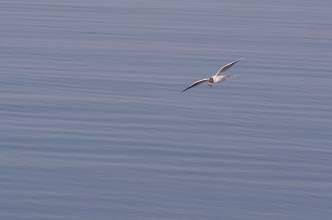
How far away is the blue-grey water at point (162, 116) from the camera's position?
14.2 metres

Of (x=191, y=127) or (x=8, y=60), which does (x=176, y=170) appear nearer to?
(x=191, y=127)

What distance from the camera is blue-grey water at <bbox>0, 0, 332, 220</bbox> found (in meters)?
14.2

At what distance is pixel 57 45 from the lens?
22.0 m

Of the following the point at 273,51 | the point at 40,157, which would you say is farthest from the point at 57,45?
the point at 40,157

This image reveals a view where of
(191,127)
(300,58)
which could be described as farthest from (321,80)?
(191,127)

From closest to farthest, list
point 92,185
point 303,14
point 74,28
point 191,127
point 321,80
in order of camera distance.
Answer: point 92,185
point 191,127
point 321,80
point 74,28
point 303,14

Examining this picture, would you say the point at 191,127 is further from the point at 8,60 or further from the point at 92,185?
the point at 8,60

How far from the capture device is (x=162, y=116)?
57.3 ft

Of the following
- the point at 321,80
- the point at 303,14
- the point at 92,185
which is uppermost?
the point at 303,14

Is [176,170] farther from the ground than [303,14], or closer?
closer

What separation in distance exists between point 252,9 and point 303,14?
119 centimetres

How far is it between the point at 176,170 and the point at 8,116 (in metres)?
2.83

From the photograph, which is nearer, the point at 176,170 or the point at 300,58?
the point at 176,170

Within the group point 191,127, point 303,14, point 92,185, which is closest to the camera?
point 92,185
